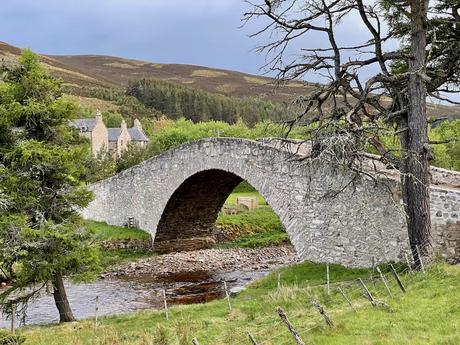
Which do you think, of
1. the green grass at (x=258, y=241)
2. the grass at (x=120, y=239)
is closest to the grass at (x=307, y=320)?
the grass at (x=120, y=239)

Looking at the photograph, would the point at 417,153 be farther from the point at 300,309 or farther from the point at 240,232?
the point at 240,232

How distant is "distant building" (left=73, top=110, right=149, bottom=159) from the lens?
76.5 meters

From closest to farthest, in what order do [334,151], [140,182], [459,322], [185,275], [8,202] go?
[459,322]
[334,151]
[8,202]
[185,275]
[140,182]

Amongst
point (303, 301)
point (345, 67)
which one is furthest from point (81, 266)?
point (345, 67)

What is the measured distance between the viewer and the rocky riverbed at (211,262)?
26375mm

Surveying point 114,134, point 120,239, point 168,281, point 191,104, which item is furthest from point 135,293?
point 191,104

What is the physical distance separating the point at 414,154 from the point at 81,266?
29.7 ft

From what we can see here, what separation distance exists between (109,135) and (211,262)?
6267cm

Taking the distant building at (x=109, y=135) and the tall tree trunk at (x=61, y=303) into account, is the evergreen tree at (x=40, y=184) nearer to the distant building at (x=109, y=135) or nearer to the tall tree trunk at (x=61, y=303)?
the tall tree trunk at (x=61, y=303)

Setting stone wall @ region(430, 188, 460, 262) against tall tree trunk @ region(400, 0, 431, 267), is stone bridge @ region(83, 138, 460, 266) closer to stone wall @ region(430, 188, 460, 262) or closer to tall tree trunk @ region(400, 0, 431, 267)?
stone wall @ region(430, 188, 460, 262)

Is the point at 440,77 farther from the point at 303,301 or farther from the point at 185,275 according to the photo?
the point at 185,275

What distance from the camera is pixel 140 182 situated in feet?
105

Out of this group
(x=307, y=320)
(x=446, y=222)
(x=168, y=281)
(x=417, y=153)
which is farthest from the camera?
(x=168, y=281)

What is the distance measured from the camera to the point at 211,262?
27984 millimetres
